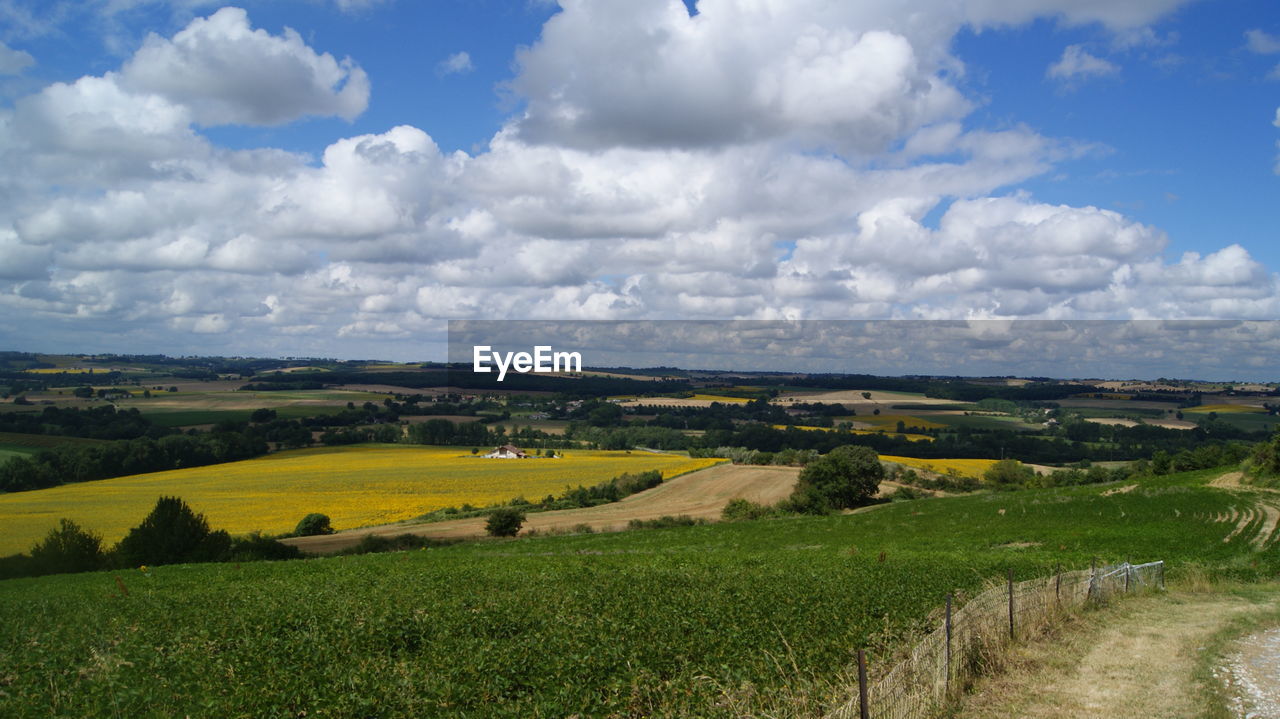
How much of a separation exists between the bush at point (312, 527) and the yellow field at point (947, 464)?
64949 millimetres

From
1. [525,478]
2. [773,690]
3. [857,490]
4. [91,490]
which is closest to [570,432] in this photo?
[525,478]

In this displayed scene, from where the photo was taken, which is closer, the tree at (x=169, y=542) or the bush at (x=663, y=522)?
the tree at (x=169, y=542)

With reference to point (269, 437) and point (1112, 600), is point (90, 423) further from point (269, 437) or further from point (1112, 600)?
point (1112, 600)

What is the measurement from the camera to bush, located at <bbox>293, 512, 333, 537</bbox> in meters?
49.3

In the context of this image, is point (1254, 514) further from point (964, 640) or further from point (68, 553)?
point (68, 553)

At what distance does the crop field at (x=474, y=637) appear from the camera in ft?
27.2

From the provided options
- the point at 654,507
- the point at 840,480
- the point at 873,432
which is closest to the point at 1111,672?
the point at 654,507

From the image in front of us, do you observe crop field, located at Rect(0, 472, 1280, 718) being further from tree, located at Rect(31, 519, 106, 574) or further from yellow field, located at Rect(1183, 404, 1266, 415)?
yellow field, located at Rect(1183, 404, 1266, 415)

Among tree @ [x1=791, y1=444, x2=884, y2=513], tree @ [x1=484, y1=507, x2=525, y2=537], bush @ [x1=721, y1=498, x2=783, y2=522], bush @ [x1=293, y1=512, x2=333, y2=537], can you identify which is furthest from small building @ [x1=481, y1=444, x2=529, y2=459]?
tree @ [x1=484, y1=507, x2=525, y2=537]

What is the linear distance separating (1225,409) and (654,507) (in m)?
131

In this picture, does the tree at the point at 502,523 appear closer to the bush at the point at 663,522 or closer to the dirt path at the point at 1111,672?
the bush at the point at 663,522

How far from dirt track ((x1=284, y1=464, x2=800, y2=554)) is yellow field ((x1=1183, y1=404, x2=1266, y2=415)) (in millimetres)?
99317

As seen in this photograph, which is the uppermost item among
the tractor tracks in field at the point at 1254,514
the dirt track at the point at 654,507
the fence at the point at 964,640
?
the fence at the point at 964,640

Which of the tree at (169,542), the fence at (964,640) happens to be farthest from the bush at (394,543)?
the fence at (964,640)
